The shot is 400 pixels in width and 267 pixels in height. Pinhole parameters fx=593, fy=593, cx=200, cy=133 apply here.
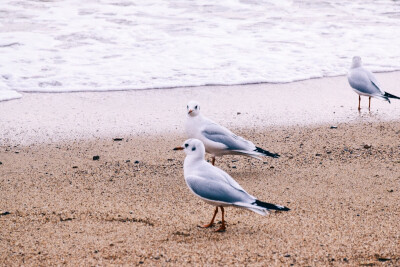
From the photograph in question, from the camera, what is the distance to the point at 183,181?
541cm

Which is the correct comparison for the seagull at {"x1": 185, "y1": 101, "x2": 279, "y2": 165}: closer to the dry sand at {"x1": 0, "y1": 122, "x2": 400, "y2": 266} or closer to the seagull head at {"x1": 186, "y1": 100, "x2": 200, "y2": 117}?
the seagull head at {"x1": 186, "y1": 100, "x2": 200, "y2": 117}

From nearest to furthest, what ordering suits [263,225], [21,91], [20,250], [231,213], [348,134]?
[20,250]
[263,225]
[231,213]
[348,134]
[21,91]

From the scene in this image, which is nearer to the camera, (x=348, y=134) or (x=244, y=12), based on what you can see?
(x=348, y=134)

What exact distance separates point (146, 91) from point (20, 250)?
4.73m

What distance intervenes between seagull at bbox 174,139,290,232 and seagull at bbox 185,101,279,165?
3.77ft

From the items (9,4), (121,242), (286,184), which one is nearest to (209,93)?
(286,184)

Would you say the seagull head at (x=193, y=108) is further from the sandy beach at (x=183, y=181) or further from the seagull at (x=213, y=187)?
the seagull at (x=213, y=187)

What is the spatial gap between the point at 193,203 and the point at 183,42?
6.54 meters

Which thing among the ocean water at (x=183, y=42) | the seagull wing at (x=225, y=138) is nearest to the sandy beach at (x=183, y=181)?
the seagull wing at (x=225, y=138)

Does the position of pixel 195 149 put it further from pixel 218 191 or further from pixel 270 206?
pixel 270 206

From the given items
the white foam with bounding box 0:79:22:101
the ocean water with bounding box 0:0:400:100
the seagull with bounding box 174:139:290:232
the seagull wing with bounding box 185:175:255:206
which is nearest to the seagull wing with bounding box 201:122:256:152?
the seagull with bounding box 174:139:290:232

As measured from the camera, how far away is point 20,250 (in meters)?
3.89

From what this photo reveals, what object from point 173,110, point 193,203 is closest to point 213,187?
point 193,203

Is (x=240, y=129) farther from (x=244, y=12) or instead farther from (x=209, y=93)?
(x=244, y=12)
